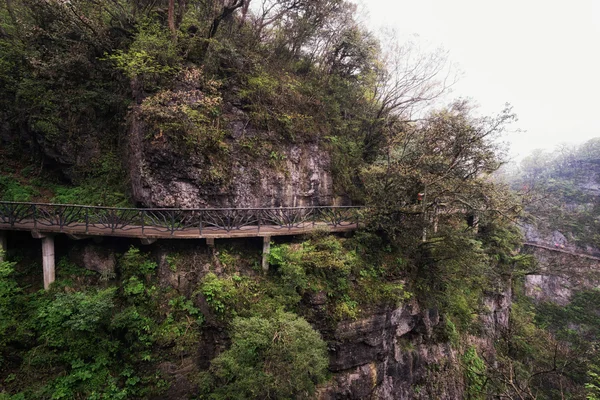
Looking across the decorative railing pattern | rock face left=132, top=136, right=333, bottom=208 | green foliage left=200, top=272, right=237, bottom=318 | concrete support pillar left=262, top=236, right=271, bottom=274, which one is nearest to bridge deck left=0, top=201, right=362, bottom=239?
the decorative railing pattern

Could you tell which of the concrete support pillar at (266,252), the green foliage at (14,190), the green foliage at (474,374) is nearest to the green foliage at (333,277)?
the concrete support pillar at (266,252)

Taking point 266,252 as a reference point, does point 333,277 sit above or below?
below

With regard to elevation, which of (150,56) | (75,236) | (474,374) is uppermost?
(150,56)

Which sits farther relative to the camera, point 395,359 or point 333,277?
point 395,359

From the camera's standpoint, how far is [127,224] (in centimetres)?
872

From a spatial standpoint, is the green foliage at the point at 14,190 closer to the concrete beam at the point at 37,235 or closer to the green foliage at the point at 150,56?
the concrete beam at the point at 37,235

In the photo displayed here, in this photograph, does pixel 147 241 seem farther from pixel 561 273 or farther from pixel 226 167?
pixel 561 273

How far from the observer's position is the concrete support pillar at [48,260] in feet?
26.3

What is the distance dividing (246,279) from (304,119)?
8189 millimetres

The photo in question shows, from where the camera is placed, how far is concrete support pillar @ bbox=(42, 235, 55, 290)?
8023 millimetres

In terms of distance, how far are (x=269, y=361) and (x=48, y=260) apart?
7781mm

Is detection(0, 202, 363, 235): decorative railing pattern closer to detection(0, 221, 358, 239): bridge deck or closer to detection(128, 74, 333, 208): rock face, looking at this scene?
detection(0, 221, 358, 239): bridge deck

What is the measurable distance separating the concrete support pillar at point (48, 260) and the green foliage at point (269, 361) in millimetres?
6034

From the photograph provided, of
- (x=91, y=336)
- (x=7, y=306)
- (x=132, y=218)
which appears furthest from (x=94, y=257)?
(x=91, y=336)
